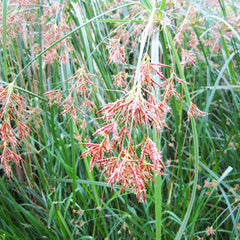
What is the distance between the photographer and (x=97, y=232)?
1.37 m

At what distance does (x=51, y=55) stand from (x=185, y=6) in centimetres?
138

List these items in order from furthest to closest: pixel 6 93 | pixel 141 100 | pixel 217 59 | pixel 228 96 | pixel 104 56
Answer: pixel 217 59 → pixel 228 96 → pixel 104 56 → pixel 6 93 → pixel 141 100

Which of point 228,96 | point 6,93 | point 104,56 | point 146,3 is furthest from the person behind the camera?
point 228,96

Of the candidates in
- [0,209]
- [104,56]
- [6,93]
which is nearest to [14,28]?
[104,56]

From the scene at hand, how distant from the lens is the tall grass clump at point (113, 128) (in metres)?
0.53

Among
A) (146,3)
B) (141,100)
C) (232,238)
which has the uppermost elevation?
(146,3)

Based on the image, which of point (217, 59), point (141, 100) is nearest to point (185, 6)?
point (217, 59)

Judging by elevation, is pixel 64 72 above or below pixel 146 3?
below

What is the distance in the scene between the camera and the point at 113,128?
49 centimetres

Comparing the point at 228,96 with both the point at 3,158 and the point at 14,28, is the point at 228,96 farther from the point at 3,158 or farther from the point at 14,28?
the point at 3,158

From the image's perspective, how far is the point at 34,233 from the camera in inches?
55.1

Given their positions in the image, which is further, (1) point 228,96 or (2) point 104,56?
(1) point 228,96

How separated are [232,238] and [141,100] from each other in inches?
43.3

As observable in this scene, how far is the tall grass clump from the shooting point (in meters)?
0.53
